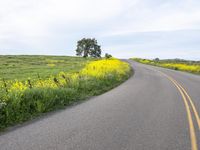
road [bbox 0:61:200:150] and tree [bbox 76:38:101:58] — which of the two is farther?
tree [bbox 76:38:101:58]

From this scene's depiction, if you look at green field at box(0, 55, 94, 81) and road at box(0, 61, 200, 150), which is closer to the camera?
road at box(0, 61, 200, 150)

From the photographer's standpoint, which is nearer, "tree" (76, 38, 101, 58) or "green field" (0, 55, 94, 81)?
"green field" (0, 55, 94, 81)

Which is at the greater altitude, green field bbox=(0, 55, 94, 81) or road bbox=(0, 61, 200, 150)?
road bbox=(0, 61, 200, 150)

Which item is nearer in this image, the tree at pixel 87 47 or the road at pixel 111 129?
the road at pixel 111 129

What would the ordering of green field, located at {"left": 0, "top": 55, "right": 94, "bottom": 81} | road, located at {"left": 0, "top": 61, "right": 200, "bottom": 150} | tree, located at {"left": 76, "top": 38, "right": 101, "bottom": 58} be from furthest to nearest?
tree, located at {"left": 76, "top": 38, "right": 101, "bottom": 58} < green field, located at {"left": 0, "top": 55, "right": 94, "bottom": 81} < road, located at {"left": 0, "top": 61, "right": 200, "bottom": 150}

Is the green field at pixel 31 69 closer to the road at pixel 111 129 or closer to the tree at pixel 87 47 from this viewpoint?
the road at pixel 111 129

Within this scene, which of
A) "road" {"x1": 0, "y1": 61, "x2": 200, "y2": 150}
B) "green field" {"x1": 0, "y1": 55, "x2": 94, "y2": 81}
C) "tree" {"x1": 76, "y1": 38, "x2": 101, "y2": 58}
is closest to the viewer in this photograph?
"road" {"x1": 0, "y1": 61, "x2": 200, "y2": 150}

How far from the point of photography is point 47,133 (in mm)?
8719

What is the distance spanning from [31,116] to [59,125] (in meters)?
1.81

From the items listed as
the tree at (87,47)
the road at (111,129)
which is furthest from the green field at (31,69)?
the tree at (87,47)

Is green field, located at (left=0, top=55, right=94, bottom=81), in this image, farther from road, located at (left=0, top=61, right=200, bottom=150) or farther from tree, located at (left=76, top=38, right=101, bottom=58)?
tree, located at (left=76, top=38, right=101, bottom=58)

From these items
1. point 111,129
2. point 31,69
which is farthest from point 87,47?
point 111,129

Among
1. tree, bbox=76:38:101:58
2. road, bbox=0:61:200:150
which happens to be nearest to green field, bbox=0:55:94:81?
road, bbox=0:61:200:150

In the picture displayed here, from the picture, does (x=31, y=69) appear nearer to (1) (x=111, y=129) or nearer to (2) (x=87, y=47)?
(1) (x=111, y=129)
